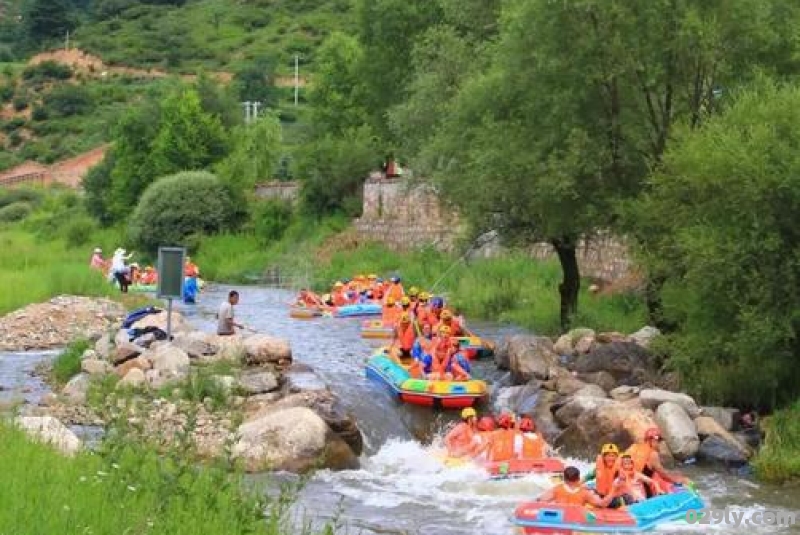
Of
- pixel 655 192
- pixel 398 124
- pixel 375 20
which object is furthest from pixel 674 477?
pixel 375 20

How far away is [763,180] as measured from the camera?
54.6 feet

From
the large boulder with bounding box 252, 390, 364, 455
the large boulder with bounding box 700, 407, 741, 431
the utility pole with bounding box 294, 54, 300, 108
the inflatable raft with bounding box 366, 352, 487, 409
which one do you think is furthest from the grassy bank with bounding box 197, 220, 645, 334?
the utility pole with bounding box 294, 54, 300, 108

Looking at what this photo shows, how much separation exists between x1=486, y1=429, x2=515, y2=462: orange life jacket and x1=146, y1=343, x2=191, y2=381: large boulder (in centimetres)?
519

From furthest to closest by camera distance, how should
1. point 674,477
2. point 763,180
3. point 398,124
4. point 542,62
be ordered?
point 398,124 → point 542,62 → point 763,180 → point 674,477

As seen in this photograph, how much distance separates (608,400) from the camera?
18.0 metres

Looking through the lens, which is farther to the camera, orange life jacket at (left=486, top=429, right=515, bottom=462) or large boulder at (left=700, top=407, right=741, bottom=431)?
large boulder at (left=700, top=407, right=741, bottom=431)

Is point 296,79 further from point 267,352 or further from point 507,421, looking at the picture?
point 507,421

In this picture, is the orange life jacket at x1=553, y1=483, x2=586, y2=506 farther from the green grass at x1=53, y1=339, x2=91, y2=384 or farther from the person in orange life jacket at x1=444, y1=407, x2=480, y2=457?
the green grass at x1=53, y1=339, x2=91, y2=384

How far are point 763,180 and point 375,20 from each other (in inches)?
1204

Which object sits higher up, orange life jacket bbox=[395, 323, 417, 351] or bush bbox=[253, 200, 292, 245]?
bush bbox=[253, 200, 292, 245]

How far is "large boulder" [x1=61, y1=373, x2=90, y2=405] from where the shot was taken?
18.0 m

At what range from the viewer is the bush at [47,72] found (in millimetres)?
105475

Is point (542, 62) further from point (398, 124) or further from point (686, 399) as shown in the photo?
point (398, 124)

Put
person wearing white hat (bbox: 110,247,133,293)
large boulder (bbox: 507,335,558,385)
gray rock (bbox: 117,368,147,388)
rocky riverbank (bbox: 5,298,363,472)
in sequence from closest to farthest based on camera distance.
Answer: rocky riverbank (bbox: 5,298,363,472) < gray rock (bbox: 117,368,147,388) < large boulder (bbox: 507,335,558,385) < person wearing white hat (bbox: 110,247,133,293)
